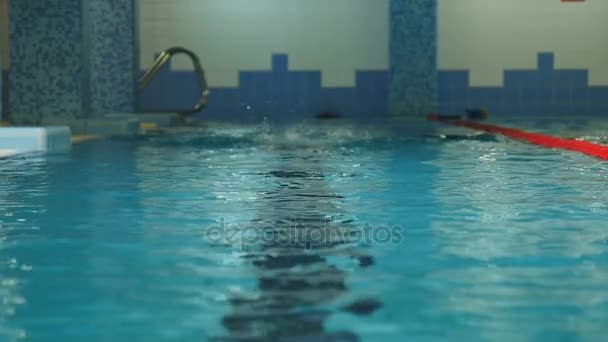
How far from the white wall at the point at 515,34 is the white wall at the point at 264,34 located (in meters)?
1.01

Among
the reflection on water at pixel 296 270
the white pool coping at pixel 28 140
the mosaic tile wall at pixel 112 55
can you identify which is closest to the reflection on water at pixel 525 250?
the reflection on water at pixel 296 270

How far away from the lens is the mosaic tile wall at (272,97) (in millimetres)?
14906

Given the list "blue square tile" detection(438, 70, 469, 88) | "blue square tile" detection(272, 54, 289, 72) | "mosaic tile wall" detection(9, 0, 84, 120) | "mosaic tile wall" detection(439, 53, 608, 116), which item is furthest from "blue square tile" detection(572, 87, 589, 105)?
"mosaic tile wall" detection(9, 0, 84, 120)

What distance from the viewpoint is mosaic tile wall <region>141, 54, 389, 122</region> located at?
14906 millimetres

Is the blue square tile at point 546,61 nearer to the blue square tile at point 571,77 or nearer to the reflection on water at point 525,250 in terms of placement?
the blue square tile at point 571,77

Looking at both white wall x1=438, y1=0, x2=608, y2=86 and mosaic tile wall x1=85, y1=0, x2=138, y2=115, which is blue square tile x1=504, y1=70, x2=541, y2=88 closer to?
white wall x1=438, y1=0, x2=608, y2=86

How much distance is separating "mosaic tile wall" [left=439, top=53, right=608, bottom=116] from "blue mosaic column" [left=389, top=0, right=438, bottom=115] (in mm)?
314

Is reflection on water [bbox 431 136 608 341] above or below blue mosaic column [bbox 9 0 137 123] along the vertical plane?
below

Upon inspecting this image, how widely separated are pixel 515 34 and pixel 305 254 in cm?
1292

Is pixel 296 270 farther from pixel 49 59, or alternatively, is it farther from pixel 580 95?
pixel 580 95

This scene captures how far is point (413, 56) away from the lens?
586 inches

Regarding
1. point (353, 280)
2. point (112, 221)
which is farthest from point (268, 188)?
point (353, 280)

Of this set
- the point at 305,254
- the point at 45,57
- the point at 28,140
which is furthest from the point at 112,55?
the point at 305,254

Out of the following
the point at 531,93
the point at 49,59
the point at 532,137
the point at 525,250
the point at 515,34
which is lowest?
the point at 532,137
